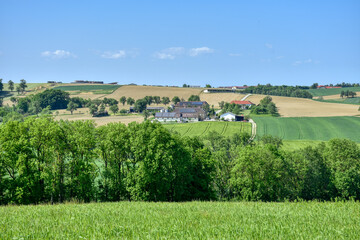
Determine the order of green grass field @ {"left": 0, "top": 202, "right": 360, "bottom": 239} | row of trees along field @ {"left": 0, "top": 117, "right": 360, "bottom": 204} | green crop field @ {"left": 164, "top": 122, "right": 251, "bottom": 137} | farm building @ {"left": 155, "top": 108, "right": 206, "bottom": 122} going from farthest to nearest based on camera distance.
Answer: farm building @ {"left": 155, "top": 108, "right": 206, "bottom": 122}
green crop field @ {"left": 164, "top": 122, "right": 251, "bottom": 137}
row of trees along field @ {"left": 0, "top": 117, "right": 360, "bottom": 204}
green grass field @ {"left": 0, "top": 202, "right": 360, "bottom": 239}

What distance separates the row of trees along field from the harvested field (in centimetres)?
11548

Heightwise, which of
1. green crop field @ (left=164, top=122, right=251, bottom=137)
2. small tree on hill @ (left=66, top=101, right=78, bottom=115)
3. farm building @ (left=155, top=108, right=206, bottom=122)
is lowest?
green crop field @ (left=164, top=122, right=251, bottom=137)

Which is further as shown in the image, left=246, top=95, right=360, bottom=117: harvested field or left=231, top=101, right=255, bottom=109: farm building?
left=231, top=101, right=255, bottom=109: farm building

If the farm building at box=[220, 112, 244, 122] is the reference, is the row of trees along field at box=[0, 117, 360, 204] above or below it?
above

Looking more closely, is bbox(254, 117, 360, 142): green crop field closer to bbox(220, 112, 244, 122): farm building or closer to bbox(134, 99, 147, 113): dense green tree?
bbox(220, 112, 244, 122): farm building

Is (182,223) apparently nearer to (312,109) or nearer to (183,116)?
(183,116)

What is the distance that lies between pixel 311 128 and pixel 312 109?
163ft

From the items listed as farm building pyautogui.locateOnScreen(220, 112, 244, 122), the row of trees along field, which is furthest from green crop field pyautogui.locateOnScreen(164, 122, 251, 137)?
the row of trees along field

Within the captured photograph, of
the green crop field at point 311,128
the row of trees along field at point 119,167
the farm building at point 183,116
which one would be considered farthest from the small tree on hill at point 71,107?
the row of trees along field at point 119,167

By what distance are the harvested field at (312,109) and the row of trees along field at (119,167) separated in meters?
115

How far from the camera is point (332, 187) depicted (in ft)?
161

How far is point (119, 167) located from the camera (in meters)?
34.7

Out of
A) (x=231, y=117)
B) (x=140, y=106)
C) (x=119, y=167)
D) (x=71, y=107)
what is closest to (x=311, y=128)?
(x=231, y=117)

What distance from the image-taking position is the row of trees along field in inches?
1190
